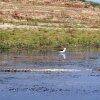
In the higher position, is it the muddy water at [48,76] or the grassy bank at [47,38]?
the muddy water at [48,76]

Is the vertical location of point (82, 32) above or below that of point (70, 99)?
below

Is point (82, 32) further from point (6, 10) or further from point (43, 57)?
point (43, 57)

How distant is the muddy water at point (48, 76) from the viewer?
24.9 metres

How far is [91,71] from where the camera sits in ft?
107

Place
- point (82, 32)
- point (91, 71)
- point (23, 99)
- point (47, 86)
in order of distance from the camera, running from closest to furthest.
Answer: point (23, 99) < point (47, 86) < point (91, 71) < point (82, 32)

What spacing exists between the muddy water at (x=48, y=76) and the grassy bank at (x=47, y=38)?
559cm

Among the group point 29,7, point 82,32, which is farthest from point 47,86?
point 29,7

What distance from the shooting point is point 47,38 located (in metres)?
52.4

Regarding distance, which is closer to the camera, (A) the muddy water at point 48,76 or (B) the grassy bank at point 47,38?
(A) the muddy water at point 48,76

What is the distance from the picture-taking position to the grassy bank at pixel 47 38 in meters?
48.8

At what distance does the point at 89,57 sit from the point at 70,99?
1796 centimetres

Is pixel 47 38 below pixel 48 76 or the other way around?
below

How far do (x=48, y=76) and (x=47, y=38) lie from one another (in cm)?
2252

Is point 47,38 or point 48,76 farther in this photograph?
point 47,38
